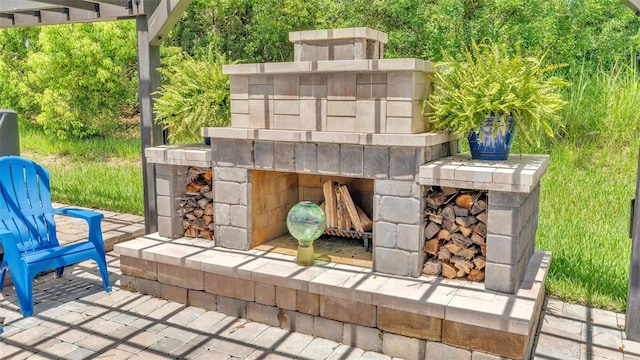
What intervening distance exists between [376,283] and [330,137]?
1.02 meters

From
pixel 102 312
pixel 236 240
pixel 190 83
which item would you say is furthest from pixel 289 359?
pixel 190 83

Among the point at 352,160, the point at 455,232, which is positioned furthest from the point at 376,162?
the point at 455,232

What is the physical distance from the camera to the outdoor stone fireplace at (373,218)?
10.8ft

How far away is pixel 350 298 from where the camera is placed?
3.49 m

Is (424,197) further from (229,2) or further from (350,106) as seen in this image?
(229,2)

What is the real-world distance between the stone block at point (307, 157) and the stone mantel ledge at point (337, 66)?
20.6 inches

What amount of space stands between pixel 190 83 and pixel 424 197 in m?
2.25

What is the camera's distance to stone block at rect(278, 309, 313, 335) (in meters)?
3.68

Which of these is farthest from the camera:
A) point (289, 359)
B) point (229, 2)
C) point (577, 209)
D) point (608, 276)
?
point (229, 2)

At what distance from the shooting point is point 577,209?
20.2ft

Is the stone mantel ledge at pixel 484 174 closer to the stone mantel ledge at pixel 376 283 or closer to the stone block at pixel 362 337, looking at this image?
the stone mantel ledge at pixel 376 283

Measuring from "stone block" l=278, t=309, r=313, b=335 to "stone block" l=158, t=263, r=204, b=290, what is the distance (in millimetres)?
704

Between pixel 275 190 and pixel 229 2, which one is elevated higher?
pixel 229 2

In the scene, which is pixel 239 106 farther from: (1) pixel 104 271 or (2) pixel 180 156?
(1) pixel 104 271
